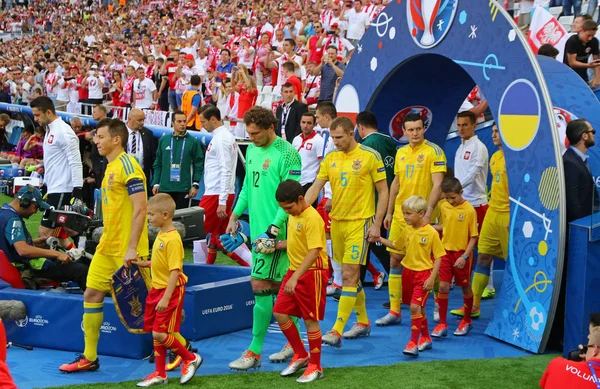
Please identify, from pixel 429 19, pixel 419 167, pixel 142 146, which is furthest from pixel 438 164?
pixel 142 146

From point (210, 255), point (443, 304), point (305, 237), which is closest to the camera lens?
point (305, 237)

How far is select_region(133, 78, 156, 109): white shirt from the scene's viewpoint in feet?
63.4

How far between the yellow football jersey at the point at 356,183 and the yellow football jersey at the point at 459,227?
Result: 1.11m

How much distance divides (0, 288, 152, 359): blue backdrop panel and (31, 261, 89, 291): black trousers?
379 mm

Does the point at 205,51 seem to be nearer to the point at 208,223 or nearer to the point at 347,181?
the point at 208,223

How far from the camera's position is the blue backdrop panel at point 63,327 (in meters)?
7.11

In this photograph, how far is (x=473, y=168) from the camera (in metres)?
8.94

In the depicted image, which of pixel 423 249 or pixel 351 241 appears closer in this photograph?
pixel 423 249

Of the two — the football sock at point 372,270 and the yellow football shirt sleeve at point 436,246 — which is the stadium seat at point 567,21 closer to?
A: the football sock at point 372,270

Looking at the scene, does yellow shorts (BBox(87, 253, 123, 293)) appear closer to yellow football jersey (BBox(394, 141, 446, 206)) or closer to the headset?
the headset

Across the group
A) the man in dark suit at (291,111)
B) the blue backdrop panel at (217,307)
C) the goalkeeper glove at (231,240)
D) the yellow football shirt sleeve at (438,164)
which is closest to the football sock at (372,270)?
the blue backdrop panel at (217,307)

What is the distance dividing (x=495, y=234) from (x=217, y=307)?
9.52ft

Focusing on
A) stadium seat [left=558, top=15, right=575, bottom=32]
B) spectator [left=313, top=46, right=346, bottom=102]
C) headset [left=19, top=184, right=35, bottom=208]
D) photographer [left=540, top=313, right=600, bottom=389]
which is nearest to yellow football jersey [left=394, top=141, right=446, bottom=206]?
photographer [left=540, top=313, right=600, bottom=389]

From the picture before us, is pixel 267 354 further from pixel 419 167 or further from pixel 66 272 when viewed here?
pixel 419 167
